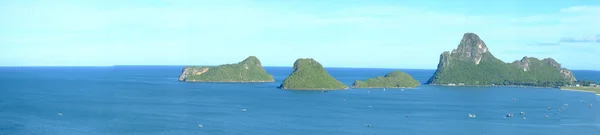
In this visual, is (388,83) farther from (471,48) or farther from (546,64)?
(546,64)

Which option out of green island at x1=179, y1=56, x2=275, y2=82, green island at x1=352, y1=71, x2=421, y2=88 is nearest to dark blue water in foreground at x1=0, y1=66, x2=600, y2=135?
green island at x1=352, y1=71, x2=421, y2=88

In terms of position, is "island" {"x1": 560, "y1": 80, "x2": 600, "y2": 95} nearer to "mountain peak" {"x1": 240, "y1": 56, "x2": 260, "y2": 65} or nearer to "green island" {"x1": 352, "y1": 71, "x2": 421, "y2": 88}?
"green island" {"x1": 352, "y1": 71, "x2": 421, "y2": 88}

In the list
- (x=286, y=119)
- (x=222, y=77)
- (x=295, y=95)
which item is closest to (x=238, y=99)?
(x=295, y=95)

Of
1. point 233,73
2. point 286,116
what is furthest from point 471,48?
point 286,116

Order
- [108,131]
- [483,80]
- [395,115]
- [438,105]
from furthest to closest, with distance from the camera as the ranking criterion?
[483,80], [438,105], [395,115], [108,131]

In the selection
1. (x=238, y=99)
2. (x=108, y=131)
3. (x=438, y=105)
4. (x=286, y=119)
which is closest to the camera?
(x=108, y=131)

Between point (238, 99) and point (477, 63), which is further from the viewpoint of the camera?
point (477, 63)

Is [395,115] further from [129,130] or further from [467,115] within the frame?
[129,130]
